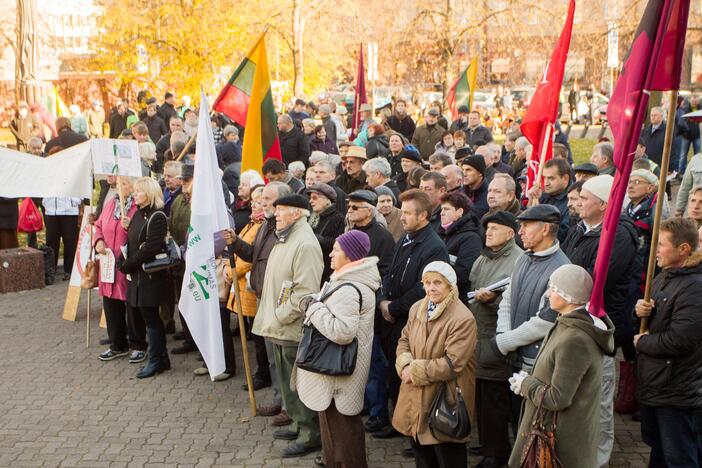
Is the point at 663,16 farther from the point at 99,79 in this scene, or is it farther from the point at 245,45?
the point at 99,79

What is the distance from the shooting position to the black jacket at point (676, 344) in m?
5.10

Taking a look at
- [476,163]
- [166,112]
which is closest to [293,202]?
[476,163]

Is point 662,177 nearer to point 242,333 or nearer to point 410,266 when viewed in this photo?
point 410,266

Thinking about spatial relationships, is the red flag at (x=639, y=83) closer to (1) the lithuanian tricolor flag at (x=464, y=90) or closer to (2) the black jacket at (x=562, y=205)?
(2) the black jacket at (x=562, y=205)

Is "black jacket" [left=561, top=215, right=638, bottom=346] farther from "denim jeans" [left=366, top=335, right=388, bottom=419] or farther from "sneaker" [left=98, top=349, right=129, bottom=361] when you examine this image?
"sneaker" [left=98, top=349, right=129, bottom=361]

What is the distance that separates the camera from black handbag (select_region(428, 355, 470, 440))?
531 cm

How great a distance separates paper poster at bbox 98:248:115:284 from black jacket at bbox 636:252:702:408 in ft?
17.8

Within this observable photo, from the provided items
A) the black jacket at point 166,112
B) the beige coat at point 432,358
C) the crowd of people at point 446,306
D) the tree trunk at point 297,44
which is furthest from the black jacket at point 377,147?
the tree trunk at point 297,44

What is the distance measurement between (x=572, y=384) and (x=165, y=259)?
472 centimetres

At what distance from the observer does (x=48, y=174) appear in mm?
9930

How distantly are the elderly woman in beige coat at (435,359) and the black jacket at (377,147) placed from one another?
737cm

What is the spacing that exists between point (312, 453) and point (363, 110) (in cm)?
1040

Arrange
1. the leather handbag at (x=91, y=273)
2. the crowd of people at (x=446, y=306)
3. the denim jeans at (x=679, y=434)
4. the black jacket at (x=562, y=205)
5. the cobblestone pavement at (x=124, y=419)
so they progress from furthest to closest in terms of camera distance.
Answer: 1. the leather handbag at (x=91, y=273)
2. the black jacket at (x=562, y=205)
3. the cobblestone pavement at (x=124, y=419)
4. the denim jeans at (x=679, y=434)
5. the crowd of people at (x=446, y=306)

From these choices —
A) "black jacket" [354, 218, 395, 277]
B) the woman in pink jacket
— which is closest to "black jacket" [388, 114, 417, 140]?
the woman in pink jacket
